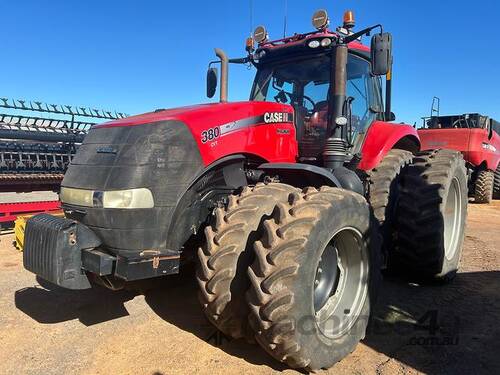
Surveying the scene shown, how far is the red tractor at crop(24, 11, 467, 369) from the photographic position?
2.83 m

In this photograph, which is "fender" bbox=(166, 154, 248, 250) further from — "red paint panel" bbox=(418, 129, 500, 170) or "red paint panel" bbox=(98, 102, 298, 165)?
"red paint panel" bbox=(418, 129, 500, 170)

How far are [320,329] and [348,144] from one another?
2.02 meters

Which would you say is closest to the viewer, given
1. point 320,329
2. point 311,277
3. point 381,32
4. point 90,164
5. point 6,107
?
point 311,277

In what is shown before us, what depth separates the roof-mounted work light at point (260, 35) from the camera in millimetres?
4801

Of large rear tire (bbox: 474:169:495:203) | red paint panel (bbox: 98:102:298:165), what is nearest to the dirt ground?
red paint panel (bbox: 98:102:298:165)

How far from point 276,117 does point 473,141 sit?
29.9 ft

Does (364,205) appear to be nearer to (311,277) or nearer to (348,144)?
(311,277)

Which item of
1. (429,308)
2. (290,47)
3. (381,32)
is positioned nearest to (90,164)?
(290,47)

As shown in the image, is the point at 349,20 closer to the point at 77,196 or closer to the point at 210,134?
the point at 210,134

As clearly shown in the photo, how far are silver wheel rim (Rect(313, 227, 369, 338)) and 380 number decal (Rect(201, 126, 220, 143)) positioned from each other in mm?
1155

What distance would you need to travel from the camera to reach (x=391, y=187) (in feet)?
14.9

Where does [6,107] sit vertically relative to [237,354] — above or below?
above

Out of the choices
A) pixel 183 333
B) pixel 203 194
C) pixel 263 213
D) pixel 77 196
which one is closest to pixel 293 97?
pixel 203 194

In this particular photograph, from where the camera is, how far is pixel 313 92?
4.52 metres
